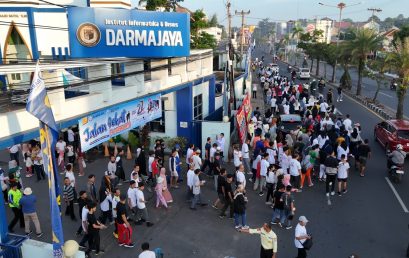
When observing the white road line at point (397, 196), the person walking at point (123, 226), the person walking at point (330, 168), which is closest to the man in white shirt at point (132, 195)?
the person walking at point (123, 226)

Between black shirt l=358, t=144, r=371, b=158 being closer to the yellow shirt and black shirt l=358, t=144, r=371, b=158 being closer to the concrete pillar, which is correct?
the yellow shirt

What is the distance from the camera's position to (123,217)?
948 centimetres

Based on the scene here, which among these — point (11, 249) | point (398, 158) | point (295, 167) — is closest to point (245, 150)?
point (295, 167)

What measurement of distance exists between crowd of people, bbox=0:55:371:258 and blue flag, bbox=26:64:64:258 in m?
1.26

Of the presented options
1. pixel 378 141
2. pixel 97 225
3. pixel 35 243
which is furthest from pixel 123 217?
pixel 378 141

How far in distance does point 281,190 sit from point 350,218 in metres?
2.80

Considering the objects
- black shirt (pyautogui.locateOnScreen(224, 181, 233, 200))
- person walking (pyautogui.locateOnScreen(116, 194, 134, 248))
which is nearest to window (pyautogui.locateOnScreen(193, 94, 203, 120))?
black shirt (pyautogui.locateOnScreen(224, 181, 233, 200))

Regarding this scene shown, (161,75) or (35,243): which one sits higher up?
(161,75)

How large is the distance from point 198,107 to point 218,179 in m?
8.23

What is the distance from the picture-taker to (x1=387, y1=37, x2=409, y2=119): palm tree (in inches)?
885

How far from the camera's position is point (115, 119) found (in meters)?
12.4

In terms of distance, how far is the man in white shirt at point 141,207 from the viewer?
10.5 m

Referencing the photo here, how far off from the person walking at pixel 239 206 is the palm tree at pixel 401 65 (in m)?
17.1

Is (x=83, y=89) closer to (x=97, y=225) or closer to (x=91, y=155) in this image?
(x=91, y=155)
